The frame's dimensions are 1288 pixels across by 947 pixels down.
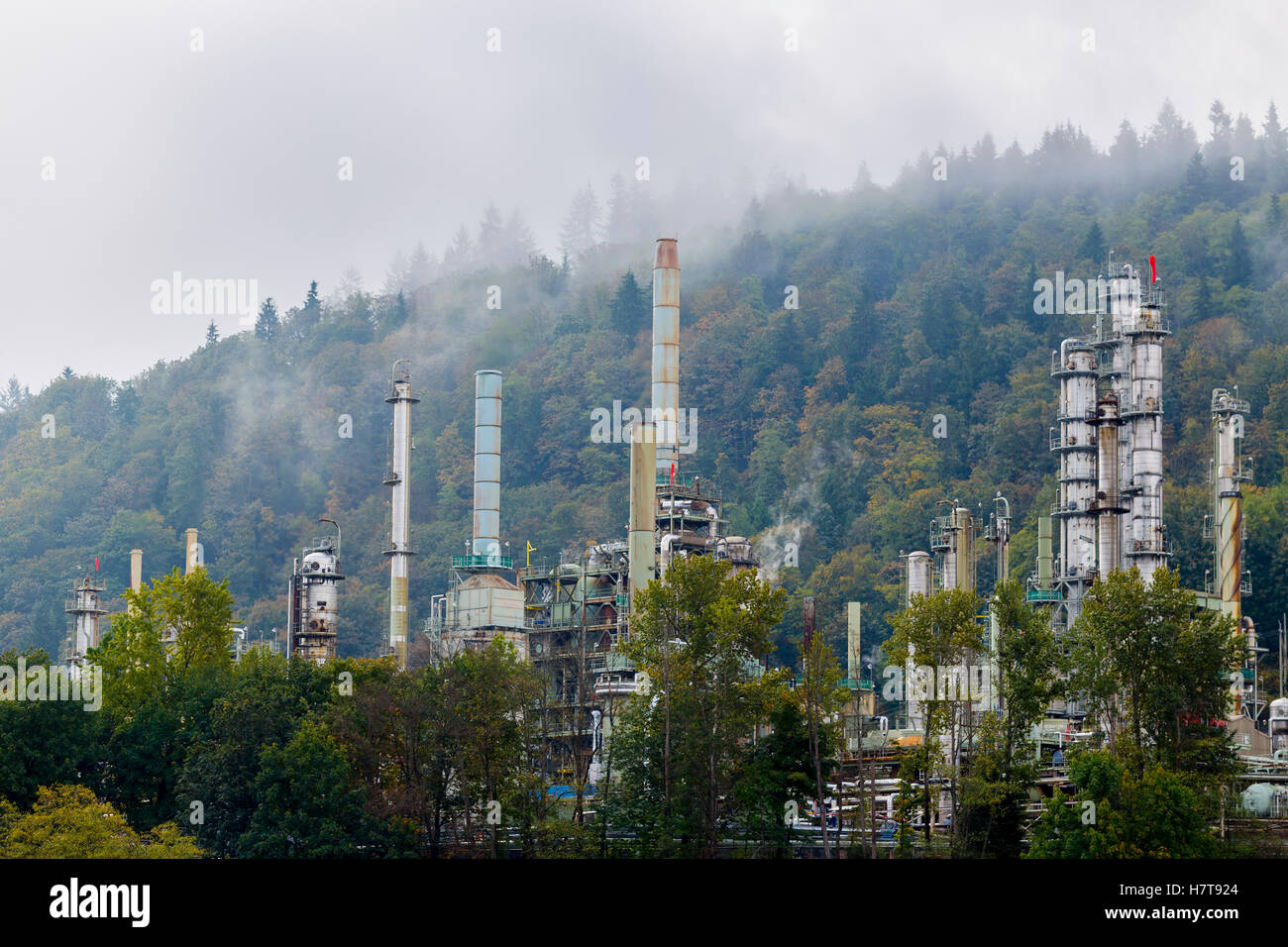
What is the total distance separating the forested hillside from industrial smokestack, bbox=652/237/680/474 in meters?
30.1

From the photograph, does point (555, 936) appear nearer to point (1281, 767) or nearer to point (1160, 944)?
point (1160, 944)

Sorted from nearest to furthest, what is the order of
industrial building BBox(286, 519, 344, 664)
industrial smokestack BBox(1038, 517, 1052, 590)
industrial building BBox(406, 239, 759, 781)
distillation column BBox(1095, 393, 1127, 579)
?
distillation column BBox(1095, 393, 1127, 579), industrial building BBox(406, 239, 759, 781), industrial smokestack BBox(1038, 517, 1052, 590), industrial building BBox(286, 519, 344, 664)

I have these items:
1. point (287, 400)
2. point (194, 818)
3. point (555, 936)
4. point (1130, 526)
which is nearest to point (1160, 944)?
point (555, 936)

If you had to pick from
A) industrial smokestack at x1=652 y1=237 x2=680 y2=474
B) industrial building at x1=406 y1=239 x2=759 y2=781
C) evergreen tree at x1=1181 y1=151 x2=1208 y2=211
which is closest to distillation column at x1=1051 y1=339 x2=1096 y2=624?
industrial building at x1=406 y1=239 x2=759 y2=781

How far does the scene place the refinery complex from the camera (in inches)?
2729

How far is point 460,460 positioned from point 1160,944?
11632cm

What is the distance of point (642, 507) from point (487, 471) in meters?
19.7

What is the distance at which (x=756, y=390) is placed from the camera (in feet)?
471

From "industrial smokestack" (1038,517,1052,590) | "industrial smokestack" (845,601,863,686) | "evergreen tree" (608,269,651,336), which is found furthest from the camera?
"evergreen tree" (608,269,651,336)

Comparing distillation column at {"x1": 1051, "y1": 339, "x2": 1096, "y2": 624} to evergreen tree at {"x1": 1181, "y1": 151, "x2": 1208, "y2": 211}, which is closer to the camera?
distillation column at {"x1": 1051, "y1": 339, "x2": 1096, "y2": 624}

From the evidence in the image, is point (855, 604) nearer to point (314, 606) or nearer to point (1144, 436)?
point (1144, 436)

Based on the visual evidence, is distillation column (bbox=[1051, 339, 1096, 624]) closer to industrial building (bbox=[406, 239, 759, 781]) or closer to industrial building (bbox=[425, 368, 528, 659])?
industrial building (bbox=[406, 239, 759, 781])
